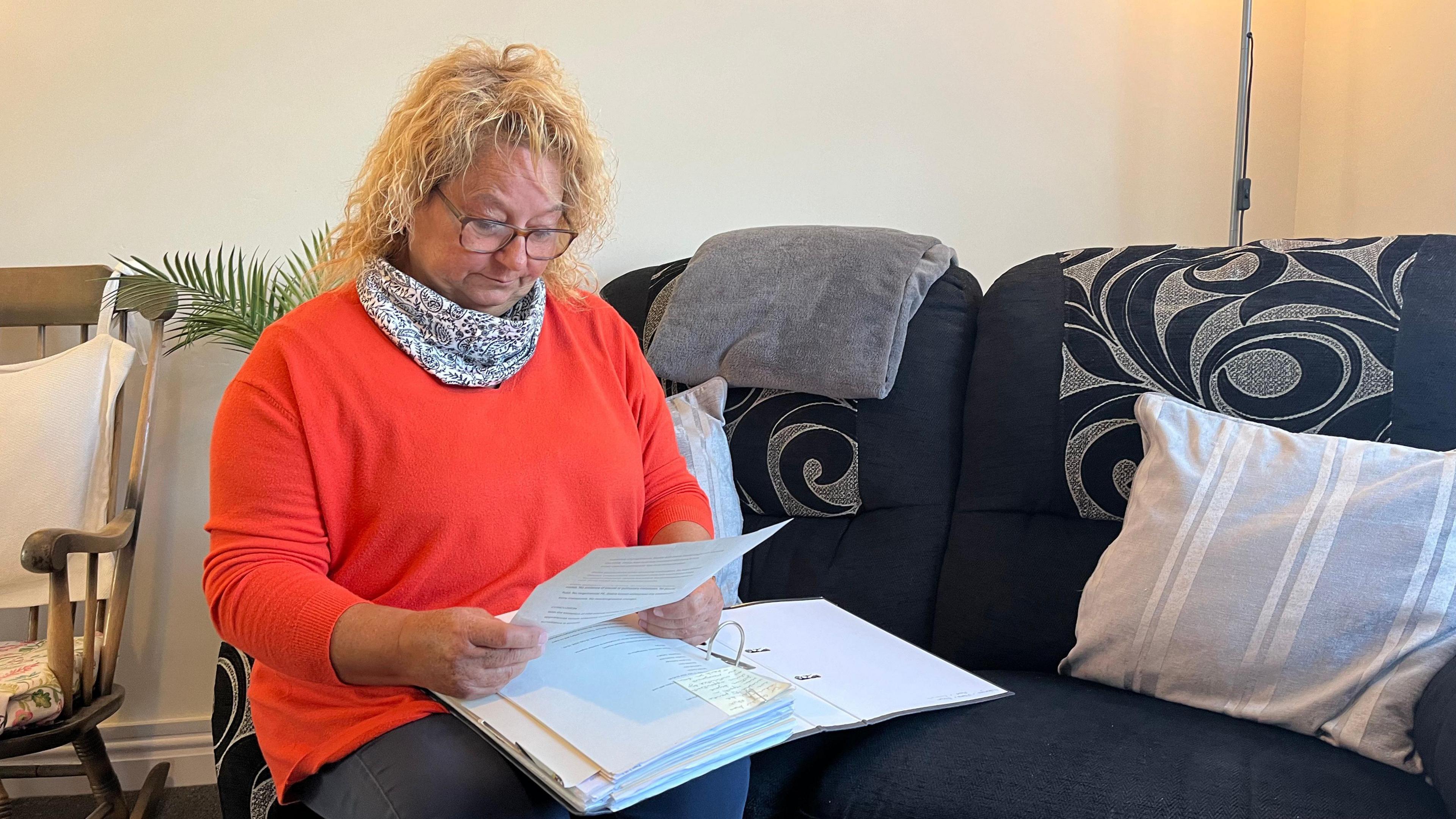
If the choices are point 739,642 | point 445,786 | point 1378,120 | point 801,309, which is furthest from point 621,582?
point 1378,120

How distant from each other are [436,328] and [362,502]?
21cm

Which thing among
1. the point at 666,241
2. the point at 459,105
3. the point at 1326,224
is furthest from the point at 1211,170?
the point at 459,105

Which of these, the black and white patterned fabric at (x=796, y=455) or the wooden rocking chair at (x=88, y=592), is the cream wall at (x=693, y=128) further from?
the black and white patterned fabric at (x=796, y=455)

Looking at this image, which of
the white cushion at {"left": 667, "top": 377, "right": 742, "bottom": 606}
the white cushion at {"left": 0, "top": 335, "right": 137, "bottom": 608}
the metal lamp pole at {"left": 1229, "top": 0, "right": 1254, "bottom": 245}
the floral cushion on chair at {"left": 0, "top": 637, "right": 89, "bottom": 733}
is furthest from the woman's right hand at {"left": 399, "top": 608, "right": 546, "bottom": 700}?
the metal lamp pole at {"left": 1229, "top": 0, "right": 1254, "bottom": 245}

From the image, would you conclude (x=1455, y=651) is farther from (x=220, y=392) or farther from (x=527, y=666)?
(x=220, y=392)

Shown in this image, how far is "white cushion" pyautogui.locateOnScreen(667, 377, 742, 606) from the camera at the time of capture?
5.42ft

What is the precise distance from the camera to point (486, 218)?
1.15 m

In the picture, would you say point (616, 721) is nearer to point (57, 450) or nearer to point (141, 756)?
point (57, 450)

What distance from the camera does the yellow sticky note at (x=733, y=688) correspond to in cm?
94

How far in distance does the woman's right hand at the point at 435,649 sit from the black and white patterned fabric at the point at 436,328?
29 centimetres

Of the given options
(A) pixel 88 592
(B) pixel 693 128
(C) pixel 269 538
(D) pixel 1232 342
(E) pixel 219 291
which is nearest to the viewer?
(C) pixel 269 538

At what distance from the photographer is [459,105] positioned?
114cm

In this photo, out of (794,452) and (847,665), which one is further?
(794,452)

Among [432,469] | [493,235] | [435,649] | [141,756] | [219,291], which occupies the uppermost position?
[493,235]
